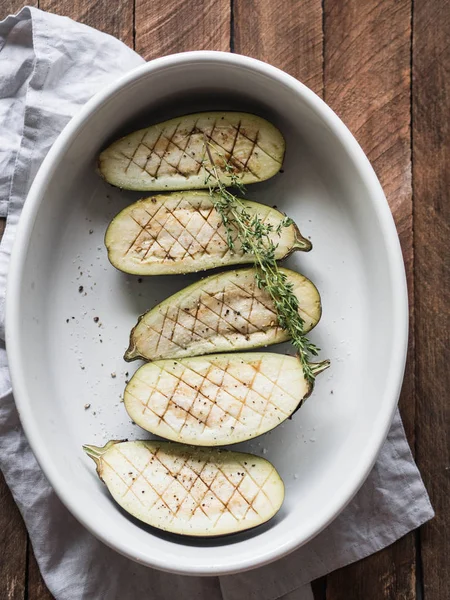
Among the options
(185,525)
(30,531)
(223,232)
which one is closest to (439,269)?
(223,232)

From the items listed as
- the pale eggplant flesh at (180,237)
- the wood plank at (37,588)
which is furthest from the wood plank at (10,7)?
the wood plank at (37,588)

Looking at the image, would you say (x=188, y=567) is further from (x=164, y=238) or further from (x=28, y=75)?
(x=28, y=75)

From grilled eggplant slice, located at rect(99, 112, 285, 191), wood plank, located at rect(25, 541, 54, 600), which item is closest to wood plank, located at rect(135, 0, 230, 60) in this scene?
grilled eggplant slice, located at rect(99, 112, 285, 191)

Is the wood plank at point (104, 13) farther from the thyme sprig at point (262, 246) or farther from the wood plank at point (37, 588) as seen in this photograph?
the wood plank at point (37, 588)

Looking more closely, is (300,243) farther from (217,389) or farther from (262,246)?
(217,389)

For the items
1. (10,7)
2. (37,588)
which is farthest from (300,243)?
(37,588)
